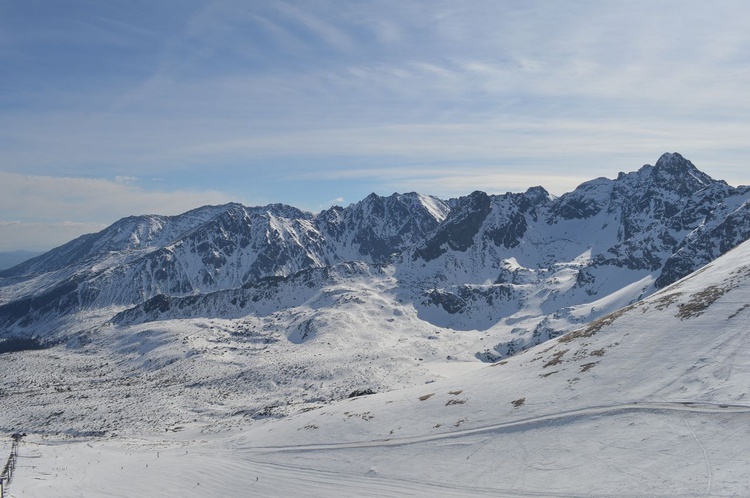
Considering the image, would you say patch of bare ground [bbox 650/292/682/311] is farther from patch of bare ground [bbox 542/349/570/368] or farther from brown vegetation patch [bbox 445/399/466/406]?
brown vegetation patch [bbox 445/399/466/406]

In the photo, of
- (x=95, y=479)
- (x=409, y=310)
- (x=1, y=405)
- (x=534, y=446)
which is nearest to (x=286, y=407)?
(x=95, y=479)

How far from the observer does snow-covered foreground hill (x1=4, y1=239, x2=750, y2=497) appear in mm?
25984

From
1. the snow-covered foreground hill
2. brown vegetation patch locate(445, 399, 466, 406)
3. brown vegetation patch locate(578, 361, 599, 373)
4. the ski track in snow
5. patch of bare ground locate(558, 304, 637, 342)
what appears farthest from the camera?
patch of bare ground locate(558, 304, 637, 342)

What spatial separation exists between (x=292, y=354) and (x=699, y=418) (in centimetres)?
12754

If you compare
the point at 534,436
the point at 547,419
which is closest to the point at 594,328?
the point at 547,419

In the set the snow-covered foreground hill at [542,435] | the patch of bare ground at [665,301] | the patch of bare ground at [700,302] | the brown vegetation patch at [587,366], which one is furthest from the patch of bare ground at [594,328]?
the brown vegetation patch at [587,366]

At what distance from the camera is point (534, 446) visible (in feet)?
101

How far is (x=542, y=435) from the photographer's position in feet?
104

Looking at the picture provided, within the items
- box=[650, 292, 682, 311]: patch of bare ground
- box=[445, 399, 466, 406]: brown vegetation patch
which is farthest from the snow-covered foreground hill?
box=[650, 292, 682, 311]: patch of bare ground

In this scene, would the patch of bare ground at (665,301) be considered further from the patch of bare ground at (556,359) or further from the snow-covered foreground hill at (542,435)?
the patch of bare ground at (556,359)

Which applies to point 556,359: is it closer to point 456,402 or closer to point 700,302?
point 456,402

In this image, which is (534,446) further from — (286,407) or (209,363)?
(209,363)

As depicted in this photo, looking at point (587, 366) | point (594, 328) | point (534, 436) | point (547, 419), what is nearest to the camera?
point (534, 436)

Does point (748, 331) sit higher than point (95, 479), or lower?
higher
